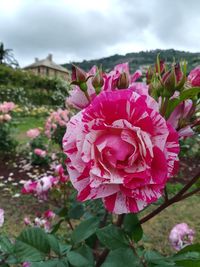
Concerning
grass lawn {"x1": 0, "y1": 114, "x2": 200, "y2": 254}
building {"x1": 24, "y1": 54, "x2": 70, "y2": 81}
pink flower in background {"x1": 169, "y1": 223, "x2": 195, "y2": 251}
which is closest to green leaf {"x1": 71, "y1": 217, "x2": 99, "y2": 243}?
pink flower in background {"x1": 169, "y1": 223, "x2": 195, "y2": 251}

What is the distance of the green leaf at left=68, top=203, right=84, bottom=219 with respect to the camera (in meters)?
1.06

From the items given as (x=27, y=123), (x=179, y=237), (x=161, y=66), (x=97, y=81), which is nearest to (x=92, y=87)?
(x=97, y=81)

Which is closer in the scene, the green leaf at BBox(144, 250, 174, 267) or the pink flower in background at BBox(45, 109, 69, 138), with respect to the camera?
the green leaf at BBox(144, 250, 174, 267)

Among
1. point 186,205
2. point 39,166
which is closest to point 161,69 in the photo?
point 186,205

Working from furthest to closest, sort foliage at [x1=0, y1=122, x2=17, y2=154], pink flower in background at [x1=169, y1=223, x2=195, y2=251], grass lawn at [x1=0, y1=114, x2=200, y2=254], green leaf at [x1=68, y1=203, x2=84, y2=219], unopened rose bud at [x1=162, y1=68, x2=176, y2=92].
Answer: foliage at [x1=0, y1=122, x2=17, y2=154]
grass lawn at [x1=0, y1=114, x2=200, y2=254]
pink flower in background at [x1=169, y1=223, x2=195, y2=251]
green leaf at [x1=68, y1=203, x2=84, y2=219]
unopened rose bud at [x1=162, y1=68, x2=176, y2=92]

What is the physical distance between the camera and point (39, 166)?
4926 millimetres

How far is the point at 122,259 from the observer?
65 centimetres

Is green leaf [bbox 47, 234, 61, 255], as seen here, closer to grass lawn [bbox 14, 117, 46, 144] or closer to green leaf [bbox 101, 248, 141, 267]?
green leaf [bbox 101, 248, 141, 267]

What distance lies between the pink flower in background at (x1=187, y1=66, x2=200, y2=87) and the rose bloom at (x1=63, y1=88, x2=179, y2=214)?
14 centimetres

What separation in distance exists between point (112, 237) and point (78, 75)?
0.27 meters

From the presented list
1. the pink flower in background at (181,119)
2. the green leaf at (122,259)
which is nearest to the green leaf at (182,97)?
the pink flower in background at (181,119)

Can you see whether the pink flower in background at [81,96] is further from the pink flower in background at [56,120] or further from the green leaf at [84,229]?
the pink flower in background at [56,120]

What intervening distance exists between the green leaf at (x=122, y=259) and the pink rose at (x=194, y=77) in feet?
0.95

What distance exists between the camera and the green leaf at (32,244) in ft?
2.52
